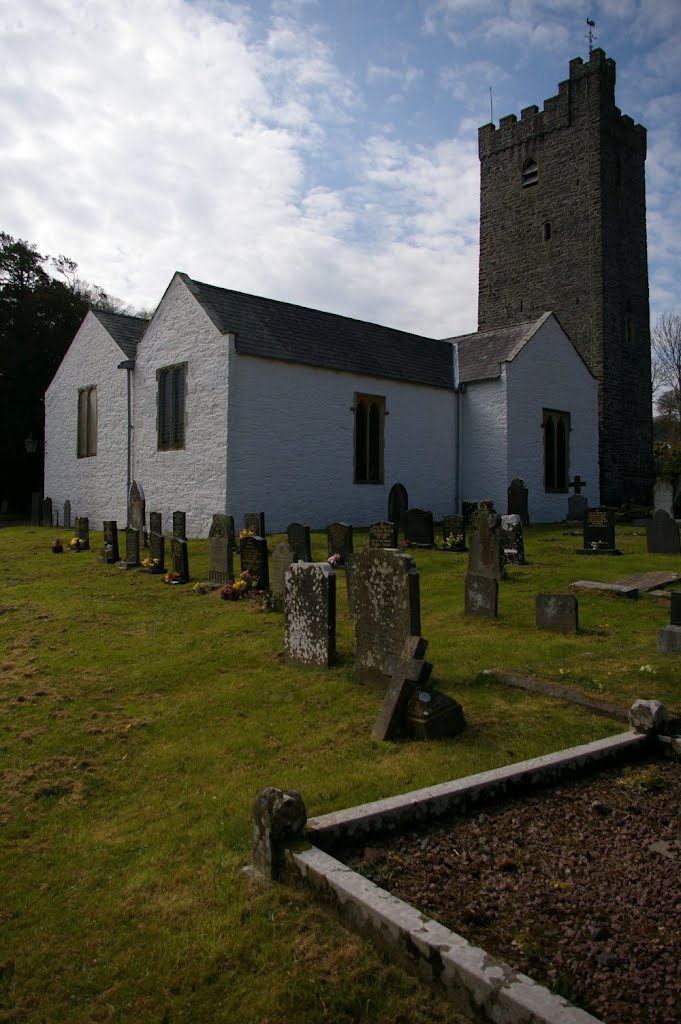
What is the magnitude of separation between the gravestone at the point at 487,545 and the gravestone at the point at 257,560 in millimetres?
3328

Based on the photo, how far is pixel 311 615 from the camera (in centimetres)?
702

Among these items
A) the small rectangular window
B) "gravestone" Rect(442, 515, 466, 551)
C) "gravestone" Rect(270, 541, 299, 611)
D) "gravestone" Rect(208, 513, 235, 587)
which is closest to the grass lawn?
"gravestone" Rect(270, 541, 299, 611)

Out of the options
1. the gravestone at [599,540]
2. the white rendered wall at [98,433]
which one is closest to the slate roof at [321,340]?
the white rendered wall at [98,433]

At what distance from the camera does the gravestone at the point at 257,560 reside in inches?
423

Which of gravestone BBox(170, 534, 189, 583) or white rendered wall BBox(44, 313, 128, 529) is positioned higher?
white rendered wall BBox(44, 313, 128, 529)

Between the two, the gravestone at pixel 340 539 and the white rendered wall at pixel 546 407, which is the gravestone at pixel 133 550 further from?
the white rendered wall at pixel 546 407

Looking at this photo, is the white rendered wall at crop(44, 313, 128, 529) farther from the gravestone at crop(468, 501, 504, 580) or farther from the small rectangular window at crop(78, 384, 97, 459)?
the gravestone at crop(468, 501, 504, 580)

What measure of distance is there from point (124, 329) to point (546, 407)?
1495 centimetres

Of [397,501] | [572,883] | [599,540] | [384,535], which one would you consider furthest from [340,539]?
[572,883]

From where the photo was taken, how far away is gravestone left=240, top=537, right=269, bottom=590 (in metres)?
10.7

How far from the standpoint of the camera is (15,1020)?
2703 millimetres

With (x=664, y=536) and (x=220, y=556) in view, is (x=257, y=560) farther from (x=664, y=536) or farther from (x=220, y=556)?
(x=664, y=536)

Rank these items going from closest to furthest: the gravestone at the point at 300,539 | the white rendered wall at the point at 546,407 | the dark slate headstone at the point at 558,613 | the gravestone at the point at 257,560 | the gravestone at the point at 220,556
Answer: the dark slate headstone at the point at 558,613 → the gravestone at the point at 257,560 → the gravestone at the point at 220,556 → the gravestone at the point at 300,539 → the white rendered wall at the point at 546,407

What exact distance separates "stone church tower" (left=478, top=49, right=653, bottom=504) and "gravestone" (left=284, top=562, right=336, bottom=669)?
2574 centimetres
